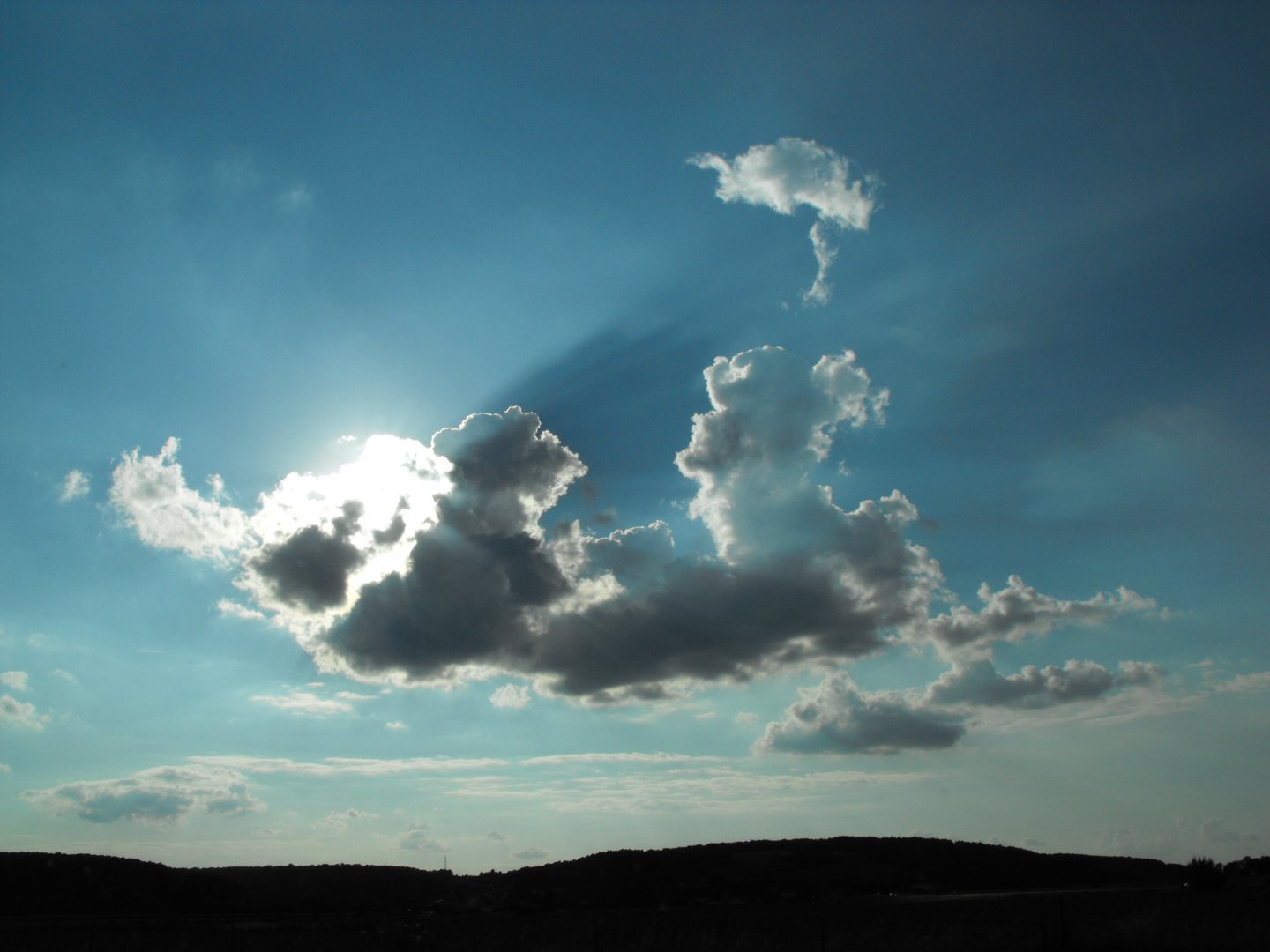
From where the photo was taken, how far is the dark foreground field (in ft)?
104

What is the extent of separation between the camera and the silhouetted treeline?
390 feet

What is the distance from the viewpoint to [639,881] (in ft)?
447

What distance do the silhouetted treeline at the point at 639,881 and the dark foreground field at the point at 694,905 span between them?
0.55 meters

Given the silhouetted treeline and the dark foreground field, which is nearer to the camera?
the dark foreground field

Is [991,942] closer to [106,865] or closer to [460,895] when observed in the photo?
[460,895]

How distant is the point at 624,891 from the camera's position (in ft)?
399

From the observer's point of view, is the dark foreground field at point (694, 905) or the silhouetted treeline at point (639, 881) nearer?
the dark foreground field at point (694, 905)

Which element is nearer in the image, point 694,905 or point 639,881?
point 694,905

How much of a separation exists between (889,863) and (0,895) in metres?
144

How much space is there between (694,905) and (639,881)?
50487mm

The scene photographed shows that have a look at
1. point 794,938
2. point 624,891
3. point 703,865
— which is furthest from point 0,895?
point 794,938

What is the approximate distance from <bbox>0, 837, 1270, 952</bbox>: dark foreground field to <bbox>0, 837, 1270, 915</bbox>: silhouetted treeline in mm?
555

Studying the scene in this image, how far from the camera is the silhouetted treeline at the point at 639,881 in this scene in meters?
119

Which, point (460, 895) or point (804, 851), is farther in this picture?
point (804, 851)
